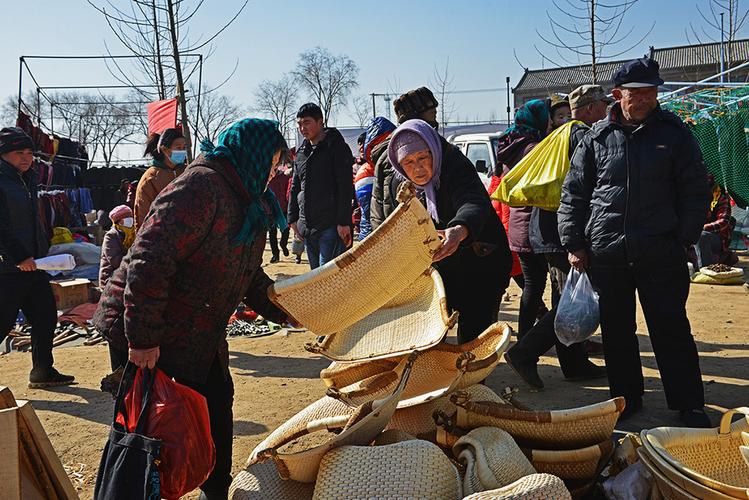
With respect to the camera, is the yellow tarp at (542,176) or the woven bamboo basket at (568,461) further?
the yellow tarp at (542,176)

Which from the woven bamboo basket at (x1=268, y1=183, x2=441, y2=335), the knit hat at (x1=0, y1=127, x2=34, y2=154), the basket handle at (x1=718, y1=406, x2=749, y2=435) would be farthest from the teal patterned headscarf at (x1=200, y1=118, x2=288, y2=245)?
the knit hat at (x1=0, y1=127, x2=34, y2=154)

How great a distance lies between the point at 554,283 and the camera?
4.76 meters

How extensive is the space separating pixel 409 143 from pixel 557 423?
1595mm

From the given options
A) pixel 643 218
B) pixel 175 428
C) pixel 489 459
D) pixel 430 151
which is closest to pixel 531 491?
pixel 489 459

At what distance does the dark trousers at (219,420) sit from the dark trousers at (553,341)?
2253 millimetres

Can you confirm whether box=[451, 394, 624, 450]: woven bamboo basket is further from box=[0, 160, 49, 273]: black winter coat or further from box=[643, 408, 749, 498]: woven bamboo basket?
box=[0, 160, 49, 273]: black winter coat

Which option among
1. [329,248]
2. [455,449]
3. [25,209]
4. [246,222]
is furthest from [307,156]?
[455,449]

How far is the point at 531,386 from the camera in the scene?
457 cm

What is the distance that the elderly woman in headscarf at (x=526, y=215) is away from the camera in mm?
4938

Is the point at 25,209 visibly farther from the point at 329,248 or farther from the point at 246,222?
the point at 246,222

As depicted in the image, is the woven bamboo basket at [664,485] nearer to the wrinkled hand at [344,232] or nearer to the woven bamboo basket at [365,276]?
the woven bamboo basket at [365,276]

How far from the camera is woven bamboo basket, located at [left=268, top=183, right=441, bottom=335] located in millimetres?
2926

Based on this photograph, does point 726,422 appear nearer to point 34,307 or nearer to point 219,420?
point 219,420

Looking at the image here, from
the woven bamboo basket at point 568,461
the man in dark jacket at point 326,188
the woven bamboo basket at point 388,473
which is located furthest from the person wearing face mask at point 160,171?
the woven bamboo basket at point 568,461
